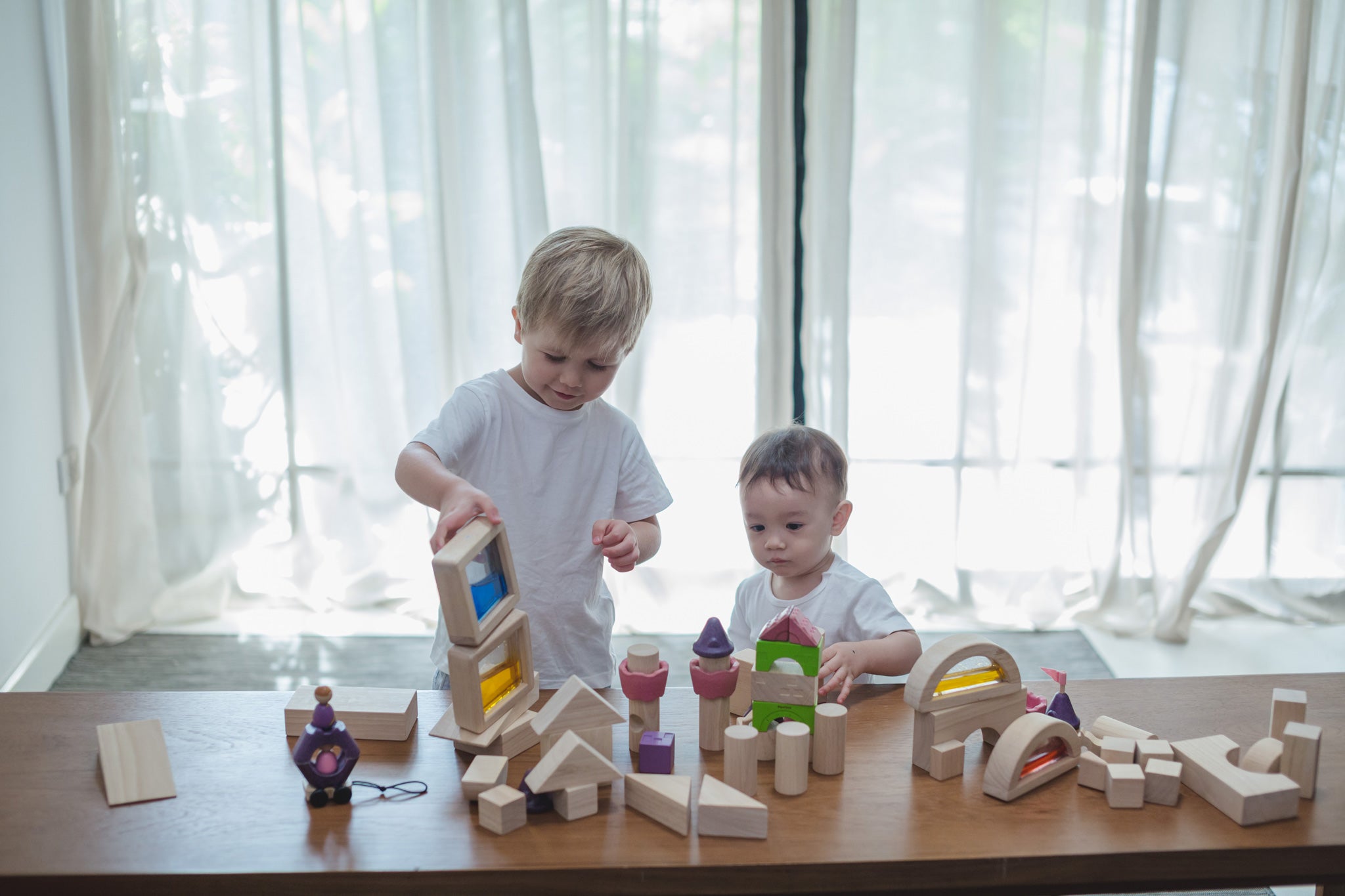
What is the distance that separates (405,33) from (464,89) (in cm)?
22

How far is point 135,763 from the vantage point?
108 cm

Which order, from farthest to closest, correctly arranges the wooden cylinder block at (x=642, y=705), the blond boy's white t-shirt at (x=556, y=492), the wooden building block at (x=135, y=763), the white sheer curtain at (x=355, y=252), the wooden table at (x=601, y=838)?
the white sheer curtain at (x=355, y=252) < the blond boy's white t-shirt at (x=556, y=492) < the wooden cylinder block at (x=642, y=705) < the wooden building block at (x=135, y=763) < the wooden table at (x=601, y=838)

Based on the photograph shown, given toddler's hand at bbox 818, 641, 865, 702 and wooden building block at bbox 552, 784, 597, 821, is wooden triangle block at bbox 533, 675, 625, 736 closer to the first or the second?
wooden building block at bbox 552, 784, 597, 821

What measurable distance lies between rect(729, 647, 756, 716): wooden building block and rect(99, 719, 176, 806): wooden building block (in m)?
0.61

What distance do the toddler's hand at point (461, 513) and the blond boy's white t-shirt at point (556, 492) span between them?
308 millimetres

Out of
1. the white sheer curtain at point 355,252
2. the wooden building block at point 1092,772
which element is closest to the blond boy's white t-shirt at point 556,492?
the wooden building block at point 1092,772

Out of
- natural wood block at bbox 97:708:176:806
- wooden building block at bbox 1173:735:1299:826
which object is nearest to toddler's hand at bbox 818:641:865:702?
wooden building block at bbox 1173:735:1299:826

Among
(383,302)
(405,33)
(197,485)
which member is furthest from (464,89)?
(197,485)

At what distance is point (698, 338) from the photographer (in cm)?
303

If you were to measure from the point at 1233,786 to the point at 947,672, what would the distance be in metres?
0.29

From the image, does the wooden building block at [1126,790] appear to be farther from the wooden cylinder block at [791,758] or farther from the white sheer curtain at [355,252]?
the white sheer curtain at [355,252]

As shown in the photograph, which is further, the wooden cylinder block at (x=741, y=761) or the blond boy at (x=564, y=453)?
the blond boy at (x=564, y=453)

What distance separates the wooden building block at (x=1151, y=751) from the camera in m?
1.09

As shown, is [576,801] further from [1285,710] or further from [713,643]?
[1285,710]
